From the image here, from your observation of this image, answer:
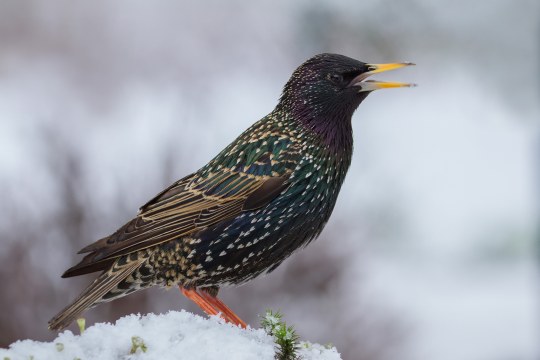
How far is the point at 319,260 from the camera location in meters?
5.46

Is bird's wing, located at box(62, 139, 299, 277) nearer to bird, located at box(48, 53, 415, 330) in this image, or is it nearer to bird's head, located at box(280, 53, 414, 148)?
bird, located at box(48, 53, 415, 330)

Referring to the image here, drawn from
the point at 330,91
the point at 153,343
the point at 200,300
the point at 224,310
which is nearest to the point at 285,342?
the point at 153,343

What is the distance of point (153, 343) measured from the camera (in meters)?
2.70

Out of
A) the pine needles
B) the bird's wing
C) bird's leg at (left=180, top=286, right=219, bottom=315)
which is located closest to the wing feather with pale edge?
the bird's wing

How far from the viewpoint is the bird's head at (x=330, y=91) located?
154 inches

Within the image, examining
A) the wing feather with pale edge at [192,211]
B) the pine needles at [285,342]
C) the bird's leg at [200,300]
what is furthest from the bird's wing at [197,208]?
the pine needles at [285,342]

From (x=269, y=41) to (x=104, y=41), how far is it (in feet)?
7.99

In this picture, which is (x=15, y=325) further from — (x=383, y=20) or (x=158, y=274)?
(x=383, y=20)

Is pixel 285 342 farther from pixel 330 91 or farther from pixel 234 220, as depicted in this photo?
pixel 330 91

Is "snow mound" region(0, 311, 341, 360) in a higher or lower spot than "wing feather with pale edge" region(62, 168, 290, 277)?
lower

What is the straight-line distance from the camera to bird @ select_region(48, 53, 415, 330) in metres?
3.60

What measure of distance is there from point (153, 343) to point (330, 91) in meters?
1.67

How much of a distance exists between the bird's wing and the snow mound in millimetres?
770

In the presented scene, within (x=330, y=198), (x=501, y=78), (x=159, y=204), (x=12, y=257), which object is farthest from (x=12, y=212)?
(x=501, y=78)
